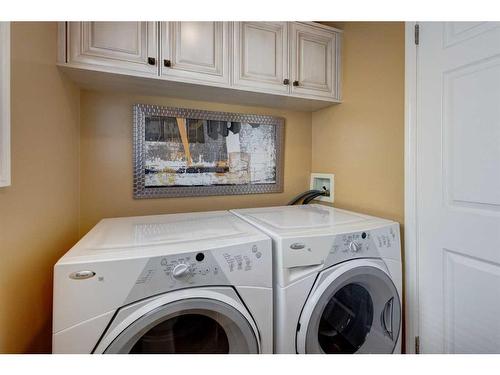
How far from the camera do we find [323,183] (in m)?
1.97

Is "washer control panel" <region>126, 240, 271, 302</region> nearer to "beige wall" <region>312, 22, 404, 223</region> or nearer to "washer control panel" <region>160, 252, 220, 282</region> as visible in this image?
"washer control panel" <region>160, 252, 220, 282</region>

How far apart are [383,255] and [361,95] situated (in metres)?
1.04

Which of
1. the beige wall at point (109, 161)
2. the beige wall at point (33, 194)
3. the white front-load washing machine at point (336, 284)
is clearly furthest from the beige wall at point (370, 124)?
the beige wall at point (33, 194)

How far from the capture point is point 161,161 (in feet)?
5.30

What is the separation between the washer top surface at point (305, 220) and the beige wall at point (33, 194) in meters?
0.95

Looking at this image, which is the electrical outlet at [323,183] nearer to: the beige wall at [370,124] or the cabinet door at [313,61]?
the beige wall at [370,124]

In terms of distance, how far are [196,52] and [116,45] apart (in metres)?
0.40

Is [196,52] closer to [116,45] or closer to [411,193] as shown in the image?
[116,45]

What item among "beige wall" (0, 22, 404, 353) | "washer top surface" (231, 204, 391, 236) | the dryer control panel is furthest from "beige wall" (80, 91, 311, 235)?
the dryer control panel

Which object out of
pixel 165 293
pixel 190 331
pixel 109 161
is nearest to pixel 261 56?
pixel 109 161

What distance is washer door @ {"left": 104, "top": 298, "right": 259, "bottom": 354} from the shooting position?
0.80 metres

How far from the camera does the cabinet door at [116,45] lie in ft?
3.71

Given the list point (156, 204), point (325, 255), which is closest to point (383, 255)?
point (325, 255)

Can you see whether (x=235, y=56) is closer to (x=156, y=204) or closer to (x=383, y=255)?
(x=156, y=204)
